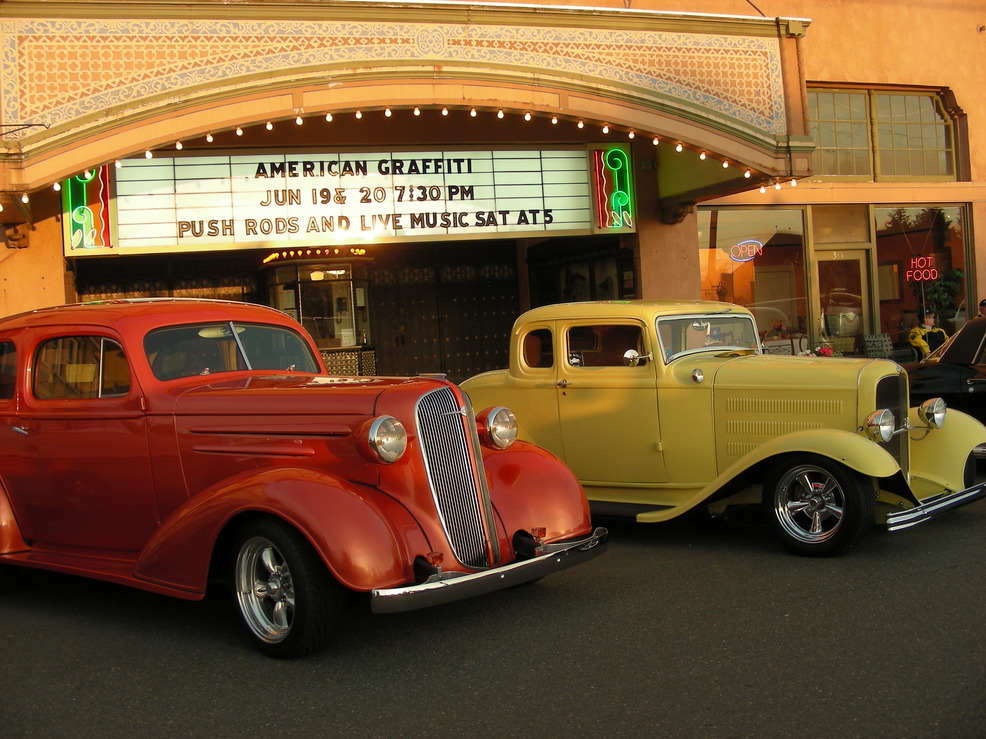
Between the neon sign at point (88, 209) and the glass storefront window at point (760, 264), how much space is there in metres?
8.33

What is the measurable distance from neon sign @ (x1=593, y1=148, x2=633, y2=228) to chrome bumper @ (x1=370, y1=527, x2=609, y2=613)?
29.4ft

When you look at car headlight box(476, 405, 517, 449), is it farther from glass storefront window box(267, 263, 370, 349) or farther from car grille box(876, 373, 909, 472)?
glass storefront window box(267, 263, 370, 349)

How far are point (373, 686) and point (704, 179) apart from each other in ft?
33.8

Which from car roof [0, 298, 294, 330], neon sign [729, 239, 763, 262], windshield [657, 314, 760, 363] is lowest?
windshield [657, 314, 760, 363]

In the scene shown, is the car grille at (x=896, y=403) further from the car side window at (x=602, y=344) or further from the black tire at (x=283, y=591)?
the black tire at (x=283, y=591)

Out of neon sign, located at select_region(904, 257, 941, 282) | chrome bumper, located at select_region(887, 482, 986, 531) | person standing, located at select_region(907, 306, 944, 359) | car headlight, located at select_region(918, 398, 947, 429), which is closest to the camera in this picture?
chrome bumper, located at select_region(887, 482, 986, 531)

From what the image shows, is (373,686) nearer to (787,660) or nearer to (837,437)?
(787,660)

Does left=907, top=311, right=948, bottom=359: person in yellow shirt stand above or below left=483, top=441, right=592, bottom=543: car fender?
above

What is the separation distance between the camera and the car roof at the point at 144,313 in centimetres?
557

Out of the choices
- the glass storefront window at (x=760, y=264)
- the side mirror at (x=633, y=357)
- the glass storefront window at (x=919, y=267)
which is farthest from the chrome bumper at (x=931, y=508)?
the glass storefront window at (x=919, y=267)

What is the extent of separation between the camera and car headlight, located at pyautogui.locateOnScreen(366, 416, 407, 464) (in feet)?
14.7

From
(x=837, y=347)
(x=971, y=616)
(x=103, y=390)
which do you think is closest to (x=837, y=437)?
(x=971, y=616)

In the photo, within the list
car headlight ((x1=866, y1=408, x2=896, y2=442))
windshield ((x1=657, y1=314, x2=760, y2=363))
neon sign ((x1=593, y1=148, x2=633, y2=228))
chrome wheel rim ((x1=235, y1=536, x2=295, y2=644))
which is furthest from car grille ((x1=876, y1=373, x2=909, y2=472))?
neon sign ((x1=593, y1=148, x2=633, y2=228))

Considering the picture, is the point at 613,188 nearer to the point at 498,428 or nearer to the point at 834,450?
the point at 834,450
